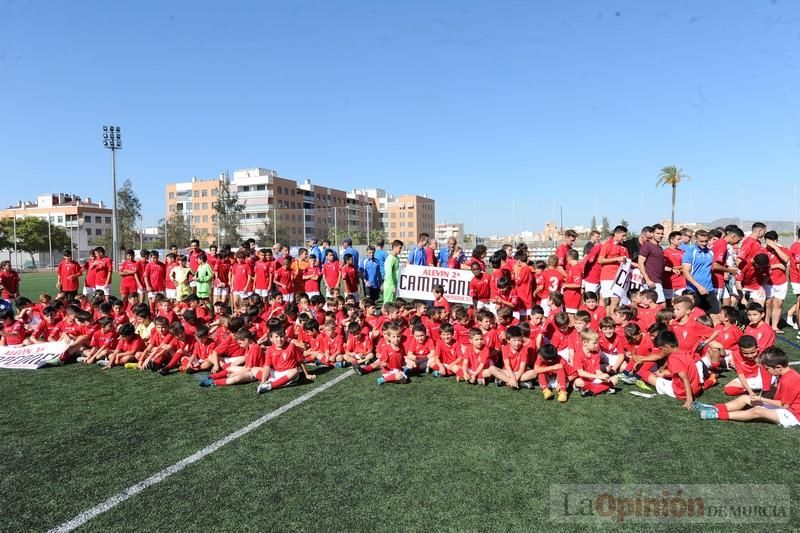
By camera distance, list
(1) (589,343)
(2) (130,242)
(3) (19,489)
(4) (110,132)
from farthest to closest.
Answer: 1. (2) (130,242)
2. (4) (110,132)
3. (1) (589,343)
4. (3) (19,489)

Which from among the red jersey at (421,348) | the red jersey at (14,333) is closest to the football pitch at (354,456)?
the red jersey at (421,348)

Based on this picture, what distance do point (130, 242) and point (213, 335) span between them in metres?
69.1

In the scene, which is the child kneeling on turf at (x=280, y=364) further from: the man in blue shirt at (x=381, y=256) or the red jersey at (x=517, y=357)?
the man in blue shirt at (x=381, y=256)

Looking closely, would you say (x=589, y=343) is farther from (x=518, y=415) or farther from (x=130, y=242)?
(x=130, y=242)

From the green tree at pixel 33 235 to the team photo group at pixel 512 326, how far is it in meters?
76.0

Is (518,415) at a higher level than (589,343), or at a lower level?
lower

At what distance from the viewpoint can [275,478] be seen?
4.11 metres

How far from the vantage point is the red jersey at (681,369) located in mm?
6012

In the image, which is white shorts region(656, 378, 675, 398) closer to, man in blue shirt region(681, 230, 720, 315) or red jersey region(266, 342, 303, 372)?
man in blue shirt region(681, 230, 720, 315)

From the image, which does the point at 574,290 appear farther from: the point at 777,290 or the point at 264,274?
the point at 264,274

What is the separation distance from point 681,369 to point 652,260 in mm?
2880

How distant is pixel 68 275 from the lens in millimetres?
12711

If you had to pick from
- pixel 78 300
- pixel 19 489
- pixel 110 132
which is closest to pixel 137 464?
pixel 19 489

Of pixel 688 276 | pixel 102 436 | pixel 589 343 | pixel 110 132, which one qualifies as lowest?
pixel 102 436
